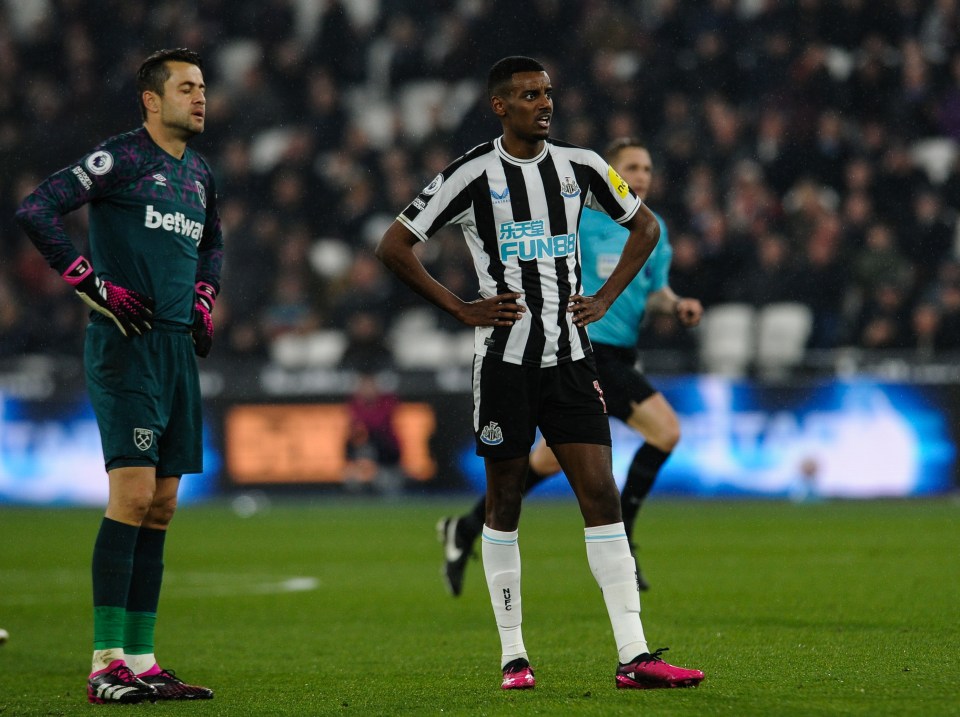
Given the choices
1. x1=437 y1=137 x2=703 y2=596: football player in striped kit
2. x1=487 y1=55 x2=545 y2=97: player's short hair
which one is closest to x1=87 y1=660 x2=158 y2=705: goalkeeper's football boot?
x1=487 y1=55 x2=545 y2=97: player's short hair

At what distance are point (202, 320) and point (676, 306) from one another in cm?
321

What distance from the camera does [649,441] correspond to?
8578 mm

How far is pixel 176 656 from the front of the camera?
21.8ft

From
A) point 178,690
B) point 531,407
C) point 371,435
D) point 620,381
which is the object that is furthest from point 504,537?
point 371,435

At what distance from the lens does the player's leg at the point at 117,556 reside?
5.38 m

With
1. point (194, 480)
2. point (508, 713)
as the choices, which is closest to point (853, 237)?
point (194, 480)

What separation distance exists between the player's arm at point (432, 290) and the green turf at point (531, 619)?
134cm

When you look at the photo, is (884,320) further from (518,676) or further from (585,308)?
(518,676)

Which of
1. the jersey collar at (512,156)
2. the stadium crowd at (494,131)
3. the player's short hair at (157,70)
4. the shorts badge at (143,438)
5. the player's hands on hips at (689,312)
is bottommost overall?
the shorts badge at (143,438)

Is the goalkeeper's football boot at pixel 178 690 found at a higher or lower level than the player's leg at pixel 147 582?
lower

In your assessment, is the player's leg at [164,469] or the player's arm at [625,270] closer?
the player's arm at [625,270]

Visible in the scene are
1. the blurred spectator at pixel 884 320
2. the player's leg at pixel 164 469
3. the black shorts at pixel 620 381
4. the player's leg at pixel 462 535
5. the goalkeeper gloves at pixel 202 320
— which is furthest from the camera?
the blurred spectator at pixel 884 320

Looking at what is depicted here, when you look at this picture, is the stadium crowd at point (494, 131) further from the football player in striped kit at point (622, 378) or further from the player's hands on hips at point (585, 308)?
the player's hands on hips at point (585, 308)

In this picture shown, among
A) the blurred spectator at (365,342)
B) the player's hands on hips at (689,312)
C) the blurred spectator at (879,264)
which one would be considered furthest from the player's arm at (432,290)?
the blurred spectator at (365,342)
